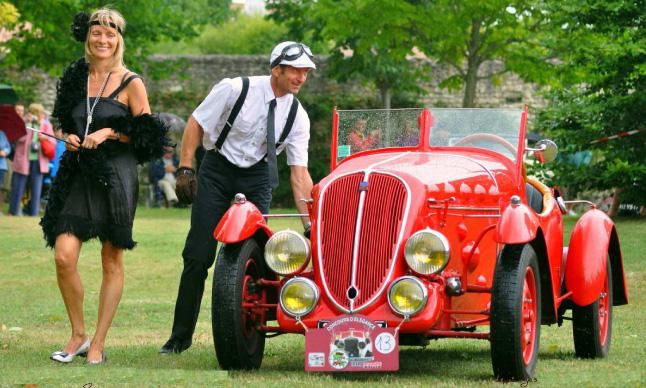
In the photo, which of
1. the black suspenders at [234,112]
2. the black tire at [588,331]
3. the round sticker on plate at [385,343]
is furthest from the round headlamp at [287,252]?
the black tire at [588,331]

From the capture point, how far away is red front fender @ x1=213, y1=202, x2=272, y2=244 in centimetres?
691

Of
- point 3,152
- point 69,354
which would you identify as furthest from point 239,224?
point 3,152

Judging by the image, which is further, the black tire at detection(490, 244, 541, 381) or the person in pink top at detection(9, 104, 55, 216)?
the person in pink top at detection(9, 104, 55, 216)

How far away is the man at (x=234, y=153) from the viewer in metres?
7.75

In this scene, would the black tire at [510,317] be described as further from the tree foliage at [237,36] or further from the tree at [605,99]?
the tree foliage at [237,36]

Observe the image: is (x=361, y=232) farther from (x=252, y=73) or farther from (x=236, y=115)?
(x=252, y=73)

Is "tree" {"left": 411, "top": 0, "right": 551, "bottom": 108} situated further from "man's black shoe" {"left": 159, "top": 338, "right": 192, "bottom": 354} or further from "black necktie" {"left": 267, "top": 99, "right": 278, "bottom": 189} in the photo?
"man's black shoe" {"left": 159, "top": 338, "right": 192, "bottom": 354}

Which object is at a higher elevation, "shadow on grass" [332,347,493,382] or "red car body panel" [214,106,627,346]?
"red car body panel" [214,106,627,346]

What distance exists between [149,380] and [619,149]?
15864 millimetres

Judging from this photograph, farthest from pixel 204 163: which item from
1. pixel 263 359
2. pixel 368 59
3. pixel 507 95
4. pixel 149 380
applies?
pixel 507 95

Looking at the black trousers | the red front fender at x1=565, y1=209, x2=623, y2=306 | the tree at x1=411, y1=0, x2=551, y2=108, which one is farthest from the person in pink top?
the red front fender at x1=565, y1=209, x2=623, y2=306

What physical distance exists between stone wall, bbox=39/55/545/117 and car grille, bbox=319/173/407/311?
28144 mm

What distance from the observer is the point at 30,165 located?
22500 mm

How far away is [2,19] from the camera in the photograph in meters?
23.4
